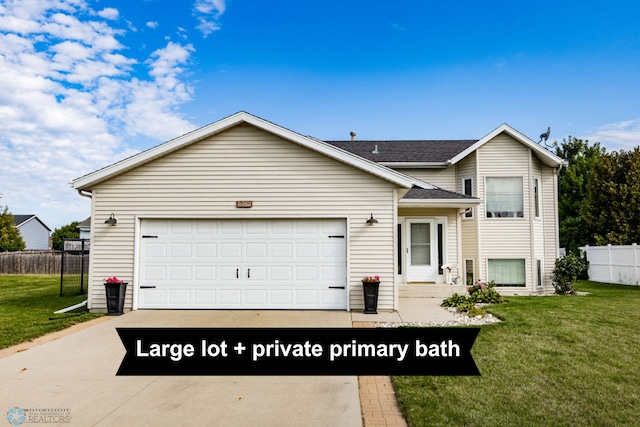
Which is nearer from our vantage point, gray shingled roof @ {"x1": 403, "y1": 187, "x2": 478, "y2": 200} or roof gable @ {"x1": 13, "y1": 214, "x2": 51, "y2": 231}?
gray shingled roof @ {"x1": 403, "y1": 187, "x2": 478, "y2": 200}

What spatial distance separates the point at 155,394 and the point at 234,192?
6228 mm

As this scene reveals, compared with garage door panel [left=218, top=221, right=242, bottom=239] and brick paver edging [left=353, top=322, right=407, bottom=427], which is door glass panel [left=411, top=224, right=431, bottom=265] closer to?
garage door panel [left=218, top=221, right=242, bottom=239]

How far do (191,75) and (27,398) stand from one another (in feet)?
42.1

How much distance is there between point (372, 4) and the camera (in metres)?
15.5

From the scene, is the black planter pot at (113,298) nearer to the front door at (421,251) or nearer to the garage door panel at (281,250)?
the garage door panel at (281,250)

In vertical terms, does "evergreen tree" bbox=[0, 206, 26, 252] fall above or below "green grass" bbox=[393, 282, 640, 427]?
above

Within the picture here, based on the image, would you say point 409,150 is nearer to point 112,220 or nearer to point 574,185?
point 112,220

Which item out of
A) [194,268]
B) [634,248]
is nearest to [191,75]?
[194,268]

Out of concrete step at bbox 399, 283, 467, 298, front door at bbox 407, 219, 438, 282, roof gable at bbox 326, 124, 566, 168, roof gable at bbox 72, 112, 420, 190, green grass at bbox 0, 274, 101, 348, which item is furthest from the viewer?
roof gable at bbox 326, 124, 566, 168

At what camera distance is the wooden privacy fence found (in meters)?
27.3

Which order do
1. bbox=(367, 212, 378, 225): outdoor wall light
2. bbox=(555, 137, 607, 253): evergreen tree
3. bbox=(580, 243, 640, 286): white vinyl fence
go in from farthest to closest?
1. bbox=(555, 137, 607, 253): evergreen tree
2. bbox=(580, 243, 640, 286): white vinyl fence
3. bbox=(367, 212, 378, 225): outdoor wall light

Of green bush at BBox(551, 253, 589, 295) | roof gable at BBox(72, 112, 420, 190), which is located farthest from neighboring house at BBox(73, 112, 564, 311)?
green bush at BBox(551, 253, 589, 295)

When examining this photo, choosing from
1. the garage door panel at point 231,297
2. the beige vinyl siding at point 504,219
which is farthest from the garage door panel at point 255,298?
the beige vinyl siding at point 504,219

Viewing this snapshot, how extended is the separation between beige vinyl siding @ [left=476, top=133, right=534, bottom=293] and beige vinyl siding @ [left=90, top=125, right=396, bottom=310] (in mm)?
6811
